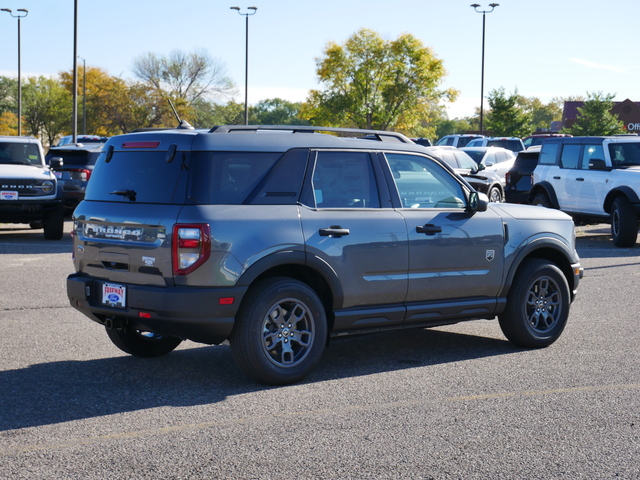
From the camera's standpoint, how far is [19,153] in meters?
17.9

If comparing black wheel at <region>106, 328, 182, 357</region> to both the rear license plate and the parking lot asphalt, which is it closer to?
the parking lot asphalt

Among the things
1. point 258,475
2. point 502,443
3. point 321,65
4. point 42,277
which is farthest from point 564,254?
point 321,65

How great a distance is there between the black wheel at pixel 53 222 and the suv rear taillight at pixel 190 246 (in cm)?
1179

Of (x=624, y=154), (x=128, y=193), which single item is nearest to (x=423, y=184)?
(x=128, y=193)

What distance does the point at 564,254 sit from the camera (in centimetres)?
807

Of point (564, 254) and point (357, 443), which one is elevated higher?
point (564, 254)

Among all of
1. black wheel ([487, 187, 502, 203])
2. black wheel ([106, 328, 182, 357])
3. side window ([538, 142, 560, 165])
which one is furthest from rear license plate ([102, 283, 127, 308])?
black wheel ([487, 187, 502, 203])

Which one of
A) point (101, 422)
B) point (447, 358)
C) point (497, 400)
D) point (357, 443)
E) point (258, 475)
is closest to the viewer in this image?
point (258, 475)

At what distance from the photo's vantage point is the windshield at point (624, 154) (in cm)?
1720

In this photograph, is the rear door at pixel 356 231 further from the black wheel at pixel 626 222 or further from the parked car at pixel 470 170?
the parked car at pixel 470 170

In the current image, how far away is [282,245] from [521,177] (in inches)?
696

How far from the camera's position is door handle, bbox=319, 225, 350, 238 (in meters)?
6.53

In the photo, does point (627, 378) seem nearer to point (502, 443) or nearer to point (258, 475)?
point (502, 443)

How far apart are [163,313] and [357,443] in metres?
A: 1.74
